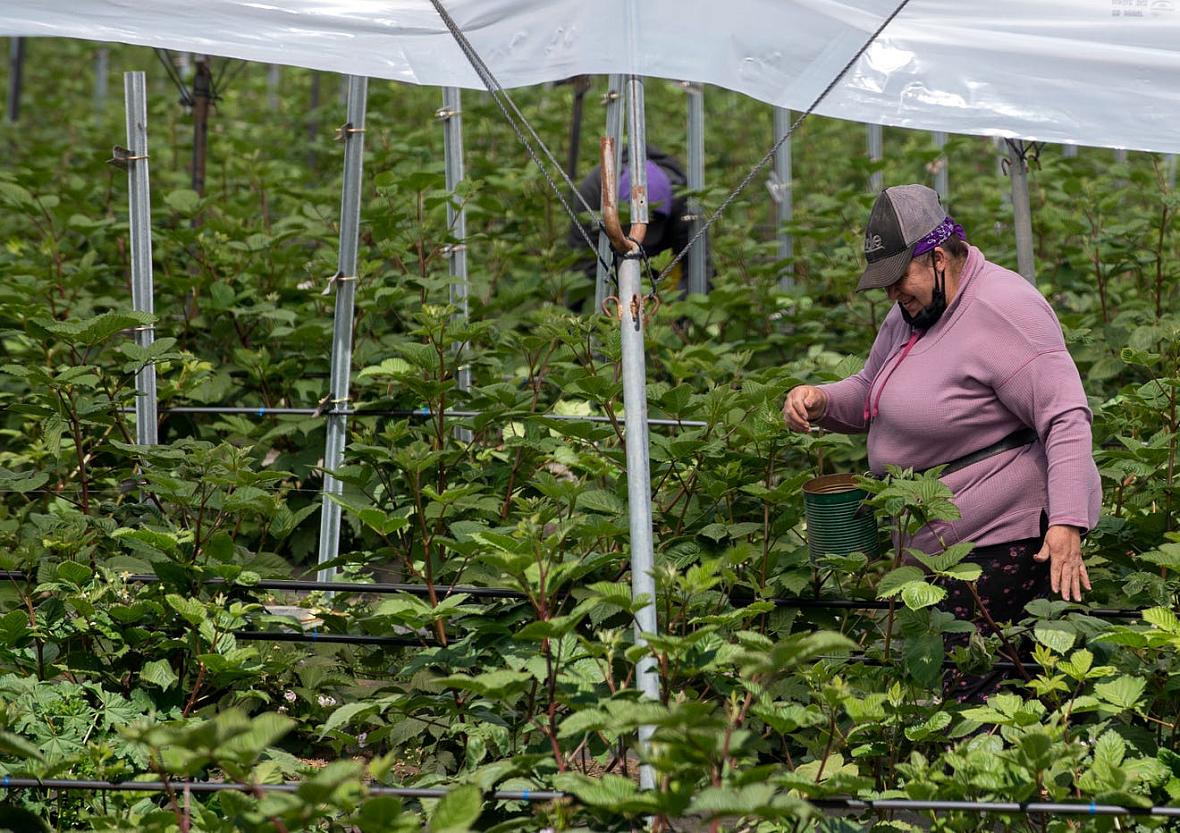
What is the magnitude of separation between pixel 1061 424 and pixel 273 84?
10792mm

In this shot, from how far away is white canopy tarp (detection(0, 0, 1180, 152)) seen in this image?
3.46 meters

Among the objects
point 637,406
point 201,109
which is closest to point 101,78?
point 201,109

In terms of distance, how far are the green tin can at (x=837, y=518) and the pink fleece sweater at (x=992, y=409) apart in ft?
0.39

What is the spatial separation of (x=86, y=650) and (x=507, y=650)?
99 cm

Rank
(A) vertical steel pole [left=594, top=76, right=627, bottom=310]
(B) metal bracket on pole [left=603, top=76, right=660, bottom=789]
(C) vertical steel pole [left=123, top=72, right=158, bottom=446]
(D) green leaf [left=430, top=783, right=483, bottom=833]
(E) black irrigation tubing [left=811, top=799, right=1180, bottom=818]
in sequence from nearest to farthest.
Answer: (D) green leaf [left=430, top=783, right=483, bottom=833], (E) black irrigation tubing [left=811, top=799, right=1180, bottom=818], (B) metal bracket on pole [left=603, top=76, right=660, bottom=789], (C) vertical steel pole [left=123, top=72, right=158, bottom=446], (A) vertical steel pole [left=594, top=76, right=627, bottom=310]

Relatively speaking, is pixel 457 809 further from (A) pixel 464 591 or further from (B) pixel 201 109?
(B) pixel 201 109

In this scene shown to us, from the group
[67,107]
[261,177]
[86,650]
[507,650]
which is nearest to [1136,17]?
[507,650]

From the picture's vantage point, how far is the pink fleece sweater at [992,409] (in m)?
3.02

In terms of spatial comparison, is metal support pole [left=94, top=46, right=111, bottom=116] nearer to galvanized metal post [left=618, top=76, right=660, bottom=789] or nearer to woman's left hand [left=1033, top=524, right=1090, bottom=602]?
galvanized metal post [left=618, top=76, right=660, bottom=789]

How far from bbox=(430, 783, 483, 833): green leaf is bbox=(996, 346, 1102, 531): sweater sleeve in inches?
55.5

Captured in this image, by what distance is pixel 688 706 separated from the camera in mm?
2227

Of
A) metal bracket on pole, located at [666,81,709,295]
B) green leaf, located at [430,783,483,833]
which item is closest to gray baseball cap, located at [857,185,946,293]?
green leaf, located at [430,783,483,833]

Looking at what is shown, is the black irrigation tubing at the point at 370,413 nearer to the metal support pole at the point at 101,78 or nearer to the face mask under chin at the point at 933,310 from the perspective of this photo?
the face mask under chin at the point at 933,310

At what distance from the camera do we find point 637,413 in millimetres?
2889
